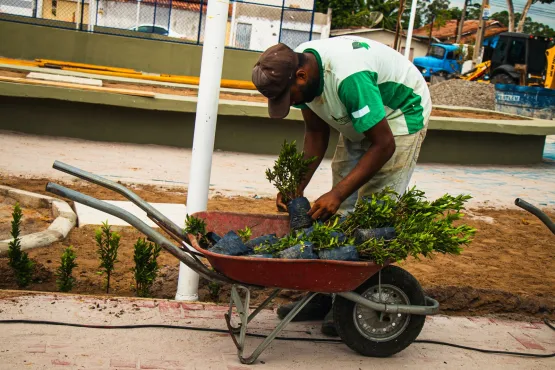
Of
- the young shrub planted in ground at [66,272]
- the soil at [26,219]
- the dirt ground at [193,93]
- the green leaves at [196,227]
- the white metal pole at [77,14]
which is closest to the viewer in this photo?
the green leaves at [196,227]

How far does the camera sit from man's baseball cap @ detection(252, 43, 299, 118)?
11.4ft

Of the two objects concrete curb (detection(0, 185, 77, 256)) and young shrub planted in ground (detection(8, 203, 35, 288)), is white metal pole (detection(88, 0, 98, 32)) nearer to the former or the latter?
concrete curb (detection(0, 185, 77, 256))

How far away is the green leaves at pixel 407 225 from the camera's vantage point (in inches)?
141

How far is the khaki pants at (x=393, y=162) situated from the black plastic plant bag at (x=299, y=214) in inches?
17.8

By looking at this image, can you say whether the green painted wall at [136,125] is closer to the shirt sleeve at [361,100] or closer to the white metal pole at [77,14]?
the shirt sleeve at [361,100]

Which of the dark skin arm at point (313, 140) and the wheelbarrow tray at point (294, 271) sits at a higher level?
the dark skin arm at point (313, 140)

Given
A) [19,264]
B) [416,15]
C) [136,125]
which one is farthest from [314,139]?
[416,15]

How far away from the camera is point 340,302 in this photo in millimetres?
3922

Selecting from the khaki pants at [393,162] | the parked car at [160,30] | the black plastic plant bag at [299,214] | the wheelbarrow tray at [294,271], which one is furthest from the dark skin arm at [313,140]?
the parked car at [160,30]

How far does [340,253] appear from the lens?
11.6 feet

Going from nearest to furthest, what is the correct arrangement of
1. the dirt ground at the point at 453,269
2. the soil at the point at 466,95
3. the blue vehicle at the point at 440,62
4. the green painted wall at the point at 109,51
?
the dirt ground at the point at 453,269, the green painted wall at the point at 109,51, the soil at the point at 466,95, the blue vehicle at the point at 440,62

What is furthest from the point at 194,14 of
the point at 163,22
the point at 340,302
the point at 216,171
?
the point at 340,302

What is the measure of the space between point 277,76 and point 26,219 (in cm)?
338

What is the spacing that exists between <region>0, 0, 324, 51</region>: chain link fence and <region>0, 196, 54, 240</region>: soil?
10.8 m
